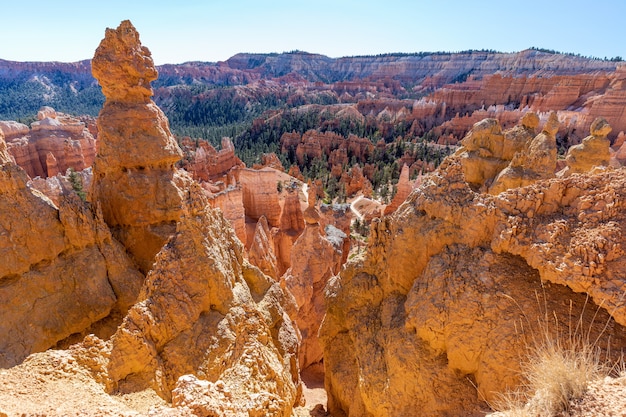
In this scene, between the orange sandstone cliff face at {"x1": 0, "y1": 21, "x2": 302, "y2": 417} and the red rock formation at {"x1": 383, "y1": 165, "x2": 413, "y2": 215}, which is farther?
the red rock formation at {"x1": 383, "y1": 165, "x2": 413, "y2": 215}

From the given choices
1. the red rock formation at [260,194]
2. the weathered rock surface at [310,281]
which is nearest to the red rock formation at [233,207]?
the red rock formation at [260,194]

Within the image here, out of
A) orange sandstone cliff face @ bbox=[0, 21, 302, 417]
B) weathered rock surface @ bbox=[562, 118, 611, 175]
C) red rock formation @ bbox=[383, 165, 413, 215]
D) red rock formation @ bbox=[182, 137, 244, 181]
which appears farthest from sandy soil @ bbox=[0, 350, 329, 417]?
red rock formation @ bbox=[182, 137, 244, 181]

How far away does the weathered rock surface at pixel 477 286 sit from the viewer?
402 centimetres

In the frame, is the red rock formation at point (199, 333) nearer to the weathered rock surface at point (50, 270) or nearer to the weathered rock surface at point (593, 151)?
the weathered rock surface at point (50, 270)

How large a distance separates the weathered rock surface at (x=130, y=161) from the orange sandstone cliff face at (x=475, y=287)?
4.43m

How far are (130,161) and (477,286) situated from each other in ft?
21.7

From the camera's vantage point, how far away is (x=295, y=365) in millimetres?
6613

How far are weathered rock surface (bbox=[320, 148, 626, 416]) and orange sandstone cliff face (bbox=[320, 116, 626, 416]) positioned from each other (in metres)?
0.01

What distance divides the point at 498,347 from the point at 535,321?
0.51 metres

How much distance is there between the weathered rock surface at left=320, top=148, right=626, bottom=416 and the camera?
4023 mm

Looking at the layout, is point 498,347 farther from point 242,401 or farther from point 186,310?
point 186,310

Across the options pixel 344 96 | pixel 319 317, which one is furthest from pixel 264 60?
pixel 319 317

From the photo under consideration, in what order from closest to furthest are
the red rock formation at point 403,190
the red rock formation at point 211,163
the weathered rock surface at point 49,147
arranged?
the red rock formation at point 403,190 < the weathered rock surface at point 49,147 < the red rock formation at point 211,163

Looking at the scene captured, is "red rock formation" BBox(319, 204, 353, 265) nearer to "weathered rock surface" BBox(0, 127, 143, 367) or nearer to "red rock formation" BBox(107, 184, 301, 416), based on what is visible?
"weathered rock surface" BBox(0, 127, 143, 367)
